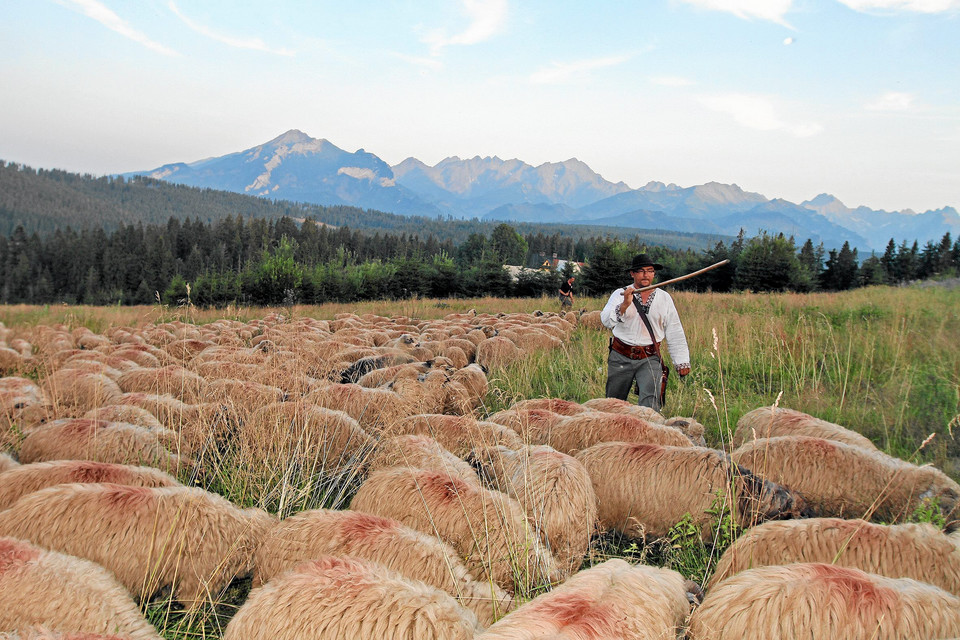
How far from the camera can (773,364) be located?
33.8 feet

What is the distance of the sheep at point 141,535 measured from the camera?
3.09m

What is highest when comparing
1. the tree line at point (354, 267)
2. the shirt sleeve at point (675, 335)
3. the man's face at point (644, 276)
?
the man's face at point (644, 276)

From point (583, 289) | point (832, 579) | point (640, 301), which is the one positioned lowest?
point (583, 289)

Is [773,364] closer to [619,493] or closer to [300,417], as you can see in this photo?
[619,493]

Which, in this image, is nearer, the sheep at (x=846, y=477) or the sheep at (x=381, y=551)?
the sheep at (x=381, y=551)

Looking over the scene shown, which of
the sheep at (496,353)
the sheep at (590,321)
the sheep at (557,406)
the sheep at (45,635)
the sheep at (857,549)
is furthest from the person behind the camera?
the sheep at (590,321)

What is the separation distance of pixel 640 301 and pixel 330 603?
592 centimetres

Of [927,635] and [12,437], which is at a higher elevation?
[927,635]

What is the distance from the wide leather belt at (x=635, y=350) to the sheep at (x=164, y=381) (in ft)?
18.2

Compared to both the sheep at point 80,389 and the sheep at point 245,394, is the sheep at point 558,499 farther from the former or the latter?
the sheep at point 80,389

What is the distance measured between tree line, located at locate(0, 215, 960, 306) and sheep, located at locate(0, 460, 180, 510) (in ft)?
6.18

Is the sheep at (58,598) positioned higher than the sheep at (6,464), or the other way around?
the sheep at (58,598)

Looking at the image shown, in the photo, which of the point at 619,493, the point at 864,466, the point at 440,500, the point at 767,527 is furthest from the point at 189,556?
the point at 864,466


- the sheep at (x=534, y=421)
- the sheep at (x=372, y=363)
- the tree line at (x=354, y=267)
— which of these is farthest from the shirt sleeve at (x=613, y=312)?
the tree line at (x=354, y=267)
